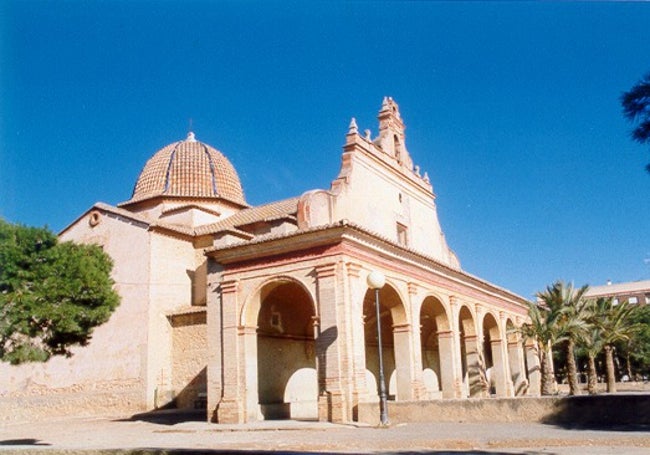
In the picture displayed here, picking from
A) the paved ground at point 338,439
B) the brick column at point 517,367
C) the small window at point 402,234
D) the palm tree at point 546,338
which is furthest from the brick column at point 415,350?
the brick column at point 517,367

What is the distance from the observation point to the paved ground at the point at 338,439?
10055 mm

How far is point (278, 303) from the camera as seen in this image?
22.4 metres

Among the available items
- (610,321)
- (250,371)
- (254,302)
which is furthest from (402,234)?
(610,321)

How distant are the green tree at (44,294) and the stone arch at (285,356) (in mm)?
6615

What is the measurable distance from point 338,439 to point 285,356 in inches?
382

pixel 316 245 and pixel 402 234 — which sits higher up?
pixel 402 234

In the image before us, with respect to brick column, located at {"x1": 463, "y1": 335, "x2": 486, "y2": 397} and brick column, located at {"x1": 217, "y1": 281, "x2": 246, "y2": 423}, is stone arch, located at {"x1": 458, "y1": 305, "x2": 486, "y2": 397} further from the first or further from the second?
brick column, located at {"x1": 217, "y1": 281, "x2": 246, "y2": 423}

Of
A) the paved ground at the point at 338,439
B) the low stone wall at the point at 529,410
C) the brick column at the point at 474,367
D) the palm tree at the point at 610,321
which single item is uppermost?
the palm tree at the point at 610,321

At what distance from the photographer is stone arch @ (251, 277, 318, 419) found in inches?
845

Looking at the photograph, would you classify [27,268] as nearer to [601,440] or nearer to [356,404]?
[356,404]

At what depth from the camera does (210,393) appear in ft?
63.0

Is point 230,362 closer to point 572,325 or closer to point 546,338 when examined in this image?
point 546,338

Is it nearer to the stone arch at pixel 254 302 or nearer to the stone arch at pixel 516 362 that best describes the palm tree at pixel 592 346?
the stone arch at pixel 516 362

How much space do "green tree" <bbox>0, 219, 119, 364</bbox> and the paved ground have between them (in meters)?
2.28
